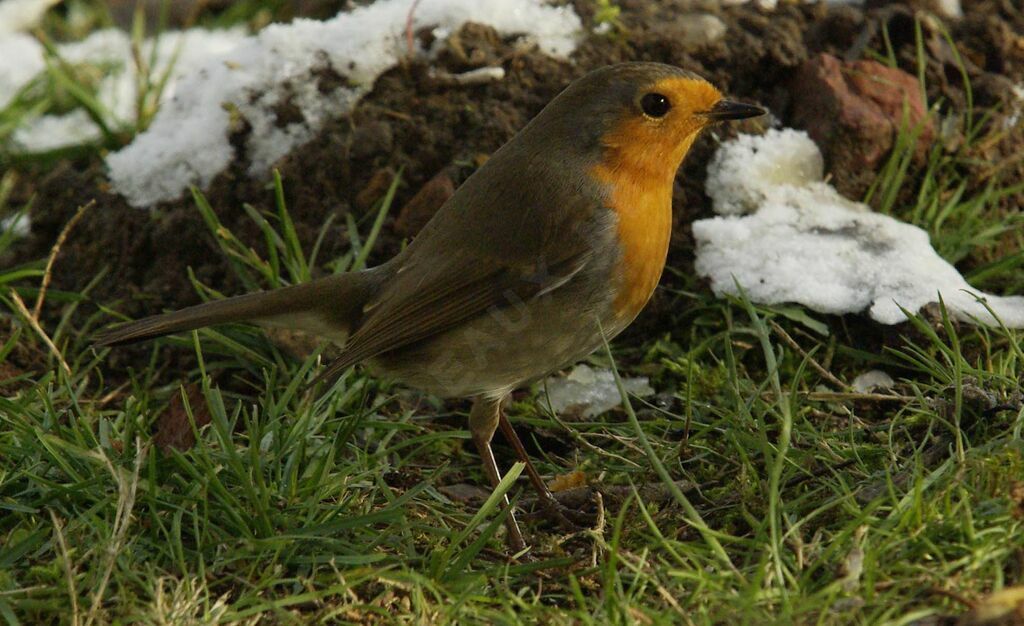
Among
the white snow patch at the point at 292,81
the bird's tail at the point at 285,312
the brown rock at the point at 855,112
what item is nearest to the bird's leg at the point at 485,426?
the bird's tail at the point at 285,312

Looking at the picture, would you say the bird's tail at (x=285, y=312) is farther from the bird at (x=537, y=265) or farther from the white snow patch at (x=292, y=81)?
the white snow patch at (x=292, y=81)

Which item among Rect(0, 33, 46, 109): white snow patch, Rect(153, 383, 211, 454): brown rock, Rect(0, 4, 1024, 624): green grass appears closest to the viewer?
Rect(0, 4, 1024, 624): green grass

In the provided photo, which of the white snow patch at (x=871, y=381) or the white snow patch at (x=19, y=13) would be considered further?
the white snow patch at (x=19, y=13)

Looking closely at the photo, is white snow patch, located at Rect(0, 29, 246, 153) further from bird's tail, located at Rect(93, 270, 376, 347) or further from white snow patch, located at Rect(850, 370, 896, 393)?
white snow patch, located at Rect(850, 370, 896, 393)

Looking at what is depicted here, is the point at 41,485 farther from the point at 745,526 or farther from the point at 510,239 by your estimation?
the point at 745,526

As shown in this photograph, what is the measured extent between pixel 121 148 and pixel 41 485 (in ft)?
8.11

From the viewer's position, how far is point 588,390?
12.6 feet

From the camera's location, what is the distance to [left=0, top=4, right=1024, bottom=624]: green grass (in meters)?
2.55

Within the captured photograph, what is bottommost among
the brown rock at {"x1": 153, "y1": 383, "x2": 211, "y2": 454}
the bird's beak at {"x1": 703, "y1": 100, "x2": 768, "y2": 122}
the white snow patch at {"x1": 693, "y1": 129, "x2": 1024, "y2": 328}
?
the white snow patch at {"x1": 693, "y1": 129, "x2": 1024, "y2": 328}

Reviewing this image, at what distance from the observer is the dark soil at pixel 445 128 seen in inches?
171

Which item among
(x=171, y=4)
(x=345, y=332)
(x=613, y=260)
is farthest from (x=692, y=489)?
(x=171, y=4)

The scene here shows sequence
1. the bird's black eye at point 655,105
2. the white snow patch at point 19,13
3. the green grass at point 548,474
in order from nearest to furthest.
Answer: the green grass at point 548,474 < the bird's black eye at point 655,105 < the white snow patch at point 19,13

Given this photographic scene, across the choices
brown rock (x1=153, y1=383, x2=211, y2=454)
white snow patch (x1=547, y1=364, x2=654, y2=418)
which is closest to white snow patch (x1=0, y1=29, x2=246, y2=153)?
brown rock (x1=153, y1=383, x2=211, y2=454)

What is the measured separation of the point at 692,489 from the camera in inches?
127
